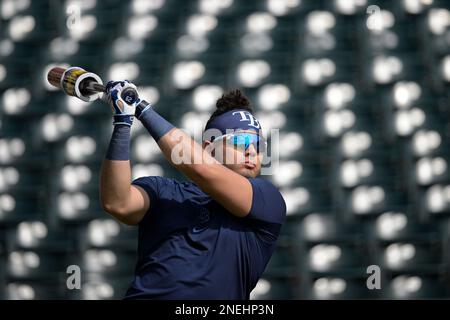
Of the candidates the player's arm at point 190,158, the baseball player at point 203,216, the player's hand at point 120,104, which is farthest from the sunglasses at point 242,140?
the player's hand at point 120,104

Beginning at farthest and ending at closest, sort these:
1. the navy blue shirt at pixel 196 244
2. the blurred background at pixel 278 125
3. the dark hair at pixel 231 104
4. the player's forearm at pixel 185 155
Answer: the blurred background at pixel 278 125
the dark hair at pixel 231 104
the navy blue shirt at pixel 196 244
the player's forearm at pixel 185 155

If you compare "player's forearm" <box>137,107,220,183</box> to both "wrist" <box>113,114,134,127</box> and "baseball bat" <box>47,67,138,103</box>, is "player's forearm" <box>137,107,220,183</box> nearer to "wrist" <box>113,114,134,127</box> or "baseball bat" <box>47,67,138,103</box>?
"wrist" <box>113,114,134,127</box>

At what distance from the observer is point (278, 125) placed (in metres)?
3.31

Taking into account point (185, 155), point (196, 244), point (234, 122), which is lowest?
point (196, 244)

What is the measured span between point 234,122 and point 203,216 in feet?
0.61

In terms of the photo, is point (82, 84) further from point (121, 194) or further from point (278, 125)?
point (278, 125)

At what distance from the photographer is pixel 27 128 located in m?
3.47

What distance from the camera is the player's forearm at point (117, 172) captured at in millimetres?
1416

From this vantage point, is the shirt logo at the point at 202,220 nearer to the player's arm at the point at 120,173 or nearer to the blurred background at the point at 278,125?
the player's arm at the point at 120,173

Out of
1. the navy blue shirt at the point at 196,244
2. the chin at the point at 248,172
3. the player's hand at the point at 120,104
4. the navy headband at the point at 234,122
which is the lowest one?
the navy blue shirt at the point at 196,244

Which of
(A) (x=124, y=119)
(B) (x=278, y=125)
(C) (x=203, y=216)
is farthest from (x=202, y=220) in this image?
(B) (x=278, y=125)

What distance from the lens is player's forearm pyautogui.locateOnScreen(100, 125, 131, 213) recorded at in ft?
4.65
